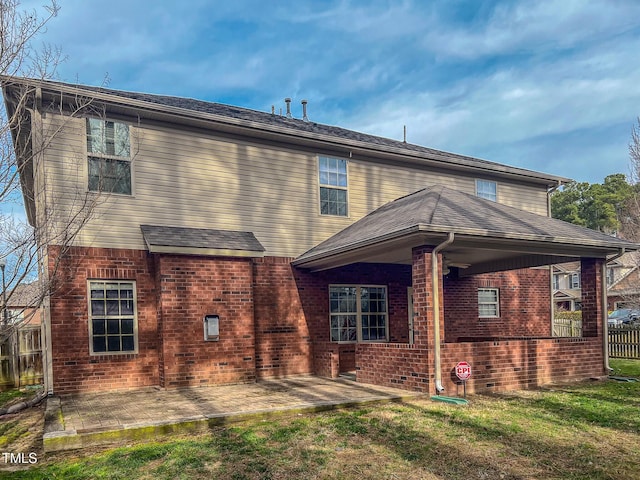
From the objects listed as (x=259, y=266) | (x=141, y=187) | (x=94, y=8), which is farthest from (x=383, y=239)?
(x=94, y=8)

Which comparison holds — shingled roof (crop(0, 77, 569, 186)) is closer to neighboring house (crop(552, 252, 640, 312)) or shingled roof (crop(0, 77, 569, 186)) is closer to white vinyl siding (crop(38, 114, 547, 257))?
white vinyl siding (crop(38, 114, 547, 257))

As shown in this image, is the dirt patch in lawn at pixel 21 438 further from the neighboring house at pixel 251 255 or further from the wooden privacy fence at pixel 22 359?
the wooden privacy fence at pixel 22 359

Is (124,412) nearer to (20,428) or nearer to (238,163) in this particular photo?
(20,428)

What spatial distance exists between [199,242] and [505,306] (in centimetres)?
963

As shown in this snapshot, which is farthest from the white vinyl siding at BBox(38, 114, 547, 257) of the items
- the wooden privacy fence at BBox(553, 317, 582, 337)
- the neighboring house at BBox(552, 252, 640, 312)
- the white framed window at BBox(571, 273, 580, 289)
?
the white framed window at BBox(571, 273, 580, 289)

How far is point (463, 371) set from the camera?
8195mm

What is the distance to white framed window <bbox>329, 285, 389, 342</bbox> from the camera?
12188 millimetres

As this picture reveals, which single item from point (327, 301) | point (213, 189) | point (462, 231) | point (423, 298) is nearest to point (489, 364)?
point (423, 298)

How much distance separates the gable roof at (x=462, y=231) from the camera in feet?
27.8

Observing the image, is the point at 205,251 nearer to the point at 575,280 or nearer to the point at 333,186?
the point at 333,186

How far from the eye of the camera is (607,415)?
684 centimetres

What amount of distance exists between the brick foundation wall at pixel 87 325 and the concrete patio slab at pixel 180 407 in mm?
382

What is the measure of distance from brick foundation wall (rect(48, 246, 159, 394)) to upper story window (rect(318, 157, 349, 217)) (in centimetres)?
455

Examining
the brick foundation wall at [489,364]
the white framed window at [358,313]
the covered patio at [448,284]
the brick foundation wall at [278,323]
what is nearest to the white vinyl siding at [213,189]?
the brick foundation wall at [278,323]
